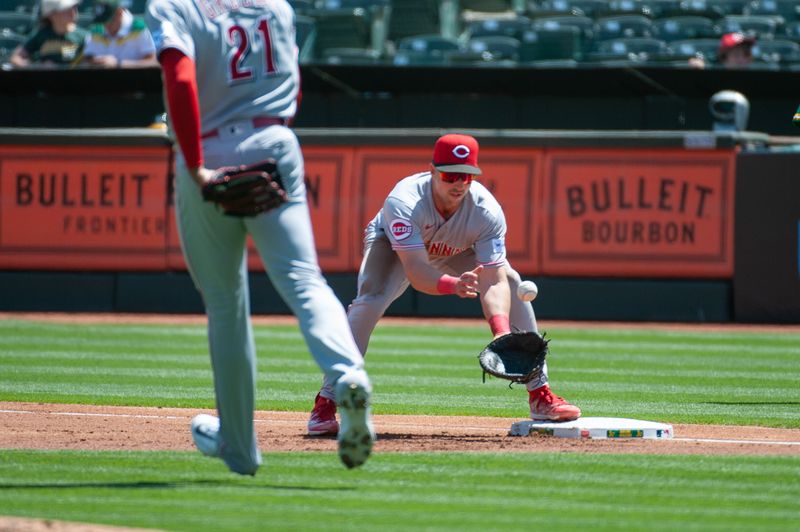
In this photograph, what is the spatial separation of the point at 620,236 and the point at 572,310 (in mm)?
892

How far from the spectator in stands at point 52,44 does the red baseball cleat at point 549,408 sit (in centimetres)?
1055

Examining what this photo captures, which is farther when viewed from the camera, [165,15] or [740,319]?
[740,319]

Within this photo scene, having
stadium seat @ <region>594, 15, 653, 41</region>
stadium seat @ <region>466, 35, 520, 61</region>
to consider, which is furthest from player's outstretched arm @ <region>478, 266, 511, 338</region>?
stadium seat @ <region>594, 15, 653, 41</region>

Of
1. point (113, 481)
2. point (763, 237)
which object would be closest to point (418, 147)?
point (763, 237)

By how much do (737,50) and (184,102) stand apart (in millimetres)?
11604

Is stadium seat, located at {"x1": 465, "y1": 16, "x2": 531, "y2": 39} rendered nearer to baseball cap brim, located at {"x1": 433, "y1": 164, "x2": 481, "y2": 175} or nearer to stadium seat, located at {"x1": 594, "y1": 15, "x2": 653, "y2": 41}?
stadium seat, located at {"x1": 594, "y1": 15, "x2": 653, "y2": 41}

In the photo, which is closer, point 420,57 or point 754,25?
point 420,57

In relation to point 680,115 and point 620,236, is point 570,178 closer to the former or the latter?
point 620,236

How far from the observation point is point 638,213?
14.1m

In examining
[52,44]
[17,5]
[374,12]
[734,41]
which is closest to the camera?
[734,41]

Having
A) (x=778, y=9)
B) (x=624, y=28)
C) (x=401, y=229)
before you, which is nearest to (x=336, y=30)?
(x=624, y=28)

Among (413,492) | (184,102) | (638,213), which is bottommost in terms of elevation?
(638,213)

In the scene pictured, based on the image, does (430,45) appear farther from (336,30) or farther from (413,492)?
(413,492)

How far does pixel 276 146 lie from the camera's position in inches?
190
